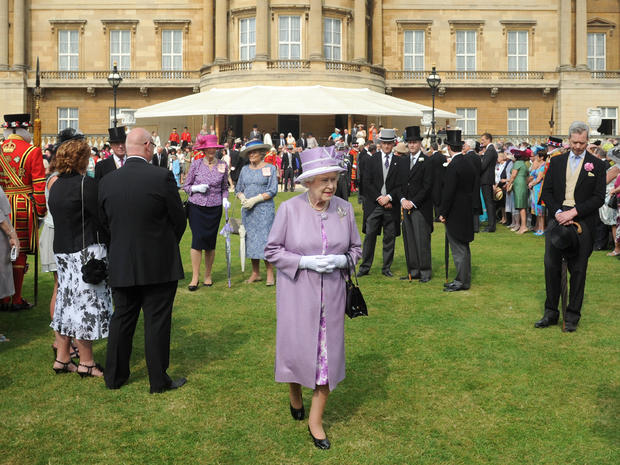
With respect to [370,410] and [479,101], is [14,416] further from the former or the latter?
[479,101]

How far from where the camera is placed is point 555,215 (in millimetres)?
7930

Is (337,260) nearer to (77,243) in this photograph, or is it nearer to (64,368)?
(77,243)

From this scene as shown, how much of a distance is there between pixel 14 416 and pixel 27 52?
4210cm

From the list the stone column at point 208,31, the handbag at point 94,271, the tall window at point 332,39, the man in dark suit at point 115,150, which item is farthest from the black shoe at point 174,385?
the stone column at point 208,31

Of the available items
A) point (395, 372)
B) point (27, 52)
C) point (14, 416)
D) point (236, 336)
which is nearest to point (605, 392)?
point (395, 372)

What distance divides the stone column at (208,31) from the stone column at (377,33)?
9.48 metres

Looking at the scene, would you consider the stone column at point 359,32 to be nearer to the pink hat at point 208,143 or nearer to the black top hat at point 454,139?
the black top hat at point 454,139

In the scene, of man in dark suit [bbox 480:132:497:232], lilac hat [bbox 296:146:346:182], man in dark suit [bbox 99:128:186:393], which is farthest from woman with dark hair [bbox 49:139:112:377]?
man in dark suit [bbox 480:132:497:232]

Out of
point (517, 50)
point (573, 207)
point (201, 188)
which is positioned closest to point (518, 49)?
point (517, 50)

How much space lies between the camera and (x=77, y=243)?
6316 mm

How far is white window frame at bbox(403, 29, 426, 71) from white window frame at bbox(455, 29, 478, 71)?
215cm

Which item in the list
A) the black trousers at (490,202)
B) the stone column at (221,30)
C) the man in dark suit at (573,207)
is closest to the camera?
the man in dark suit at (573,207)

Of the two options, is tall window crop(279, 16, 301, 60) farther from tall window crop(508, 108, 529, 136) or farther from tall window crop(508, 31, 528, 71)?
tall window crop(508, 108, 529, 136)

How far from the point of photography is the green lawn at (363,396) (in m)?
4.95
